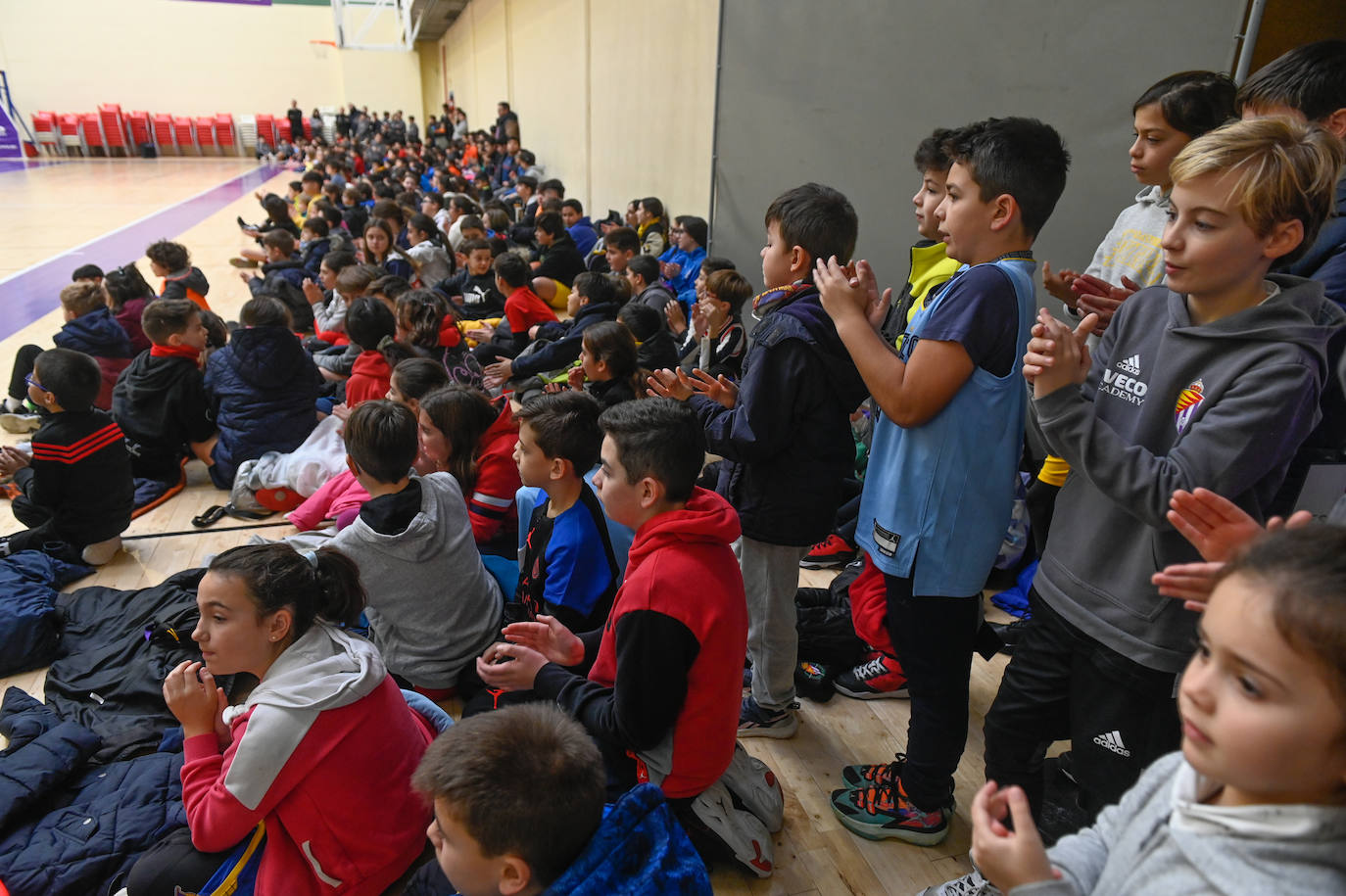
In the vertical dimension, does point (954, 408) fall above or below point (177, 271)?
above

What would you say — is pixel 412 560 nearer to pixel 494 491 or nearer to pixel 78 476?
pixel 494 491

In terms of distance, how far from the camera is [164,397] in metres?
3.86

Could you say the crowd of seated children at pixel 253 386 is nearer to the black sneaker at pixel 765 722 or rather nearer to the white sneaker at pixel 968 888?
the black sneaker at pixel 765 722

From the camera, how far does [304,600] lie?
1.69m

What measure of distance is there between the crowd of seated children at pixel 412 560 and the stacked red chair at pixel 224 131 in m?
26.2

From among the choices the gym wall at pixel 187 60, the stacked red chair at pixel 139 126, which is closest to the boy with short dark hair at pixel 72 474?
the stacked red chair at pixel 139 126

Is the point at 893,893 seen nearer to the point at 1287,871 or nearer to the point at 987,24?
the point at 1287,871

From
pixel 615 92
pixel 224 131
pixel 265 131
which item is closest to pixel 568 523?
pixel 615 92

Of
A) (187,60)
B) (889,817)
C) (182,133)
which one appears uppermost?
(187,60)

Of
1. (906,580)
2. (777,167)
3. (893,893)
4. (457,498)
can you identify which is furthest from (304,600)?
(777,167)

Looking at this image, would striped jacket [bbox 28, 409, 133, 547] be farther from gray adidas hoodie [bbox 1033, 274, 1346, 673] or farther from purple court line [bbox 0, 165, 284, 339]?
purple court line [bbox 0, 165, 284, 339]

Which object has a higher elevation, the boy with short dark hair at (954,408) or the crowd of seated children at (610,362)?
the boy with short dark hair at (954,408)

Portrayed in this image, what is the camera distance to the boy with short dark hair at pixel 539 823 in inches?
42.3

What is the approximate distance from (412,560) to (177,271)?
15.4ft
